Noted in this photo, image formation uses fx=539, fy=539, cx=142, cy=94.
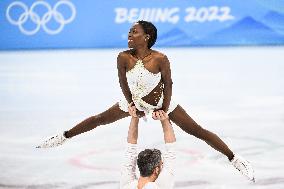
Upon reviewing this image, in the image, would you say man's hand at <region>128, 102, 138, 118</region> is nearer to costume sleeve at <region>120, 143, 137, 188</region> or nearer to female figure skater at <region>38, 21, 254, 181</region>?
female figure skater at <region>38, 21, 254, 181</region>

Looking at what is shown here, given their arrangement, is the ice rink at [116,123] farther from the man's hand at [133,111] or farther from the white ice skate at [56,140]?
the man's hand at [133,111]

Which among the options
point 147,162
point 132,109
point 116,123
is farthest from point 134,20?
point 147,162

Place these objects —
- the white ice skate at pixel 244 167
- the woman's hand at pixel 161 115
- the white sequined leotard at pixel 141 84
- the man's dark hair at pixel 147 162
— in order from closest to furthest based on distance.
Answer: the man's dark hair at pixel 147 162
the woman's hand at pixel 161 115
the white sequined leotard at pixel 141 84
the white ice skate at pixel 244 167

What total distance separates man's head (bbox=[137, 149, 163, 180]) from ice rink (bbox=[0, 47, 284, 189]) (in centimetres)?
167

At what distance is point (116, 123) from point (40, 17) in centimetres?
1185

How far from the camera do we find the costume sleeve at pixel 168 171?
3.53 m

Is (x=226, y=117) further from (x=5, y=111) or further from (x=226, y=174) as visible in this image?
(x=5, y=111)

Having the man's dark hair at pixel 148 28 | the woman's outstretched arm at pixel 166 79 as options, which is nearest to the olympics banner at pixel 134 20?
the woman's outstretched arm at pixel 166 79

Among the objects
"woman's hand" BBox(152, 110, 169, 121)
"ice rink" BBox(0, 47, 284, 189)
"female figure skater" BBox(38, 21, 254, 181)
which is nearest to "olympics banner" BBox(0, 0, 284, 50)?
"ice rink" BBox(0, 47, 284, 189)

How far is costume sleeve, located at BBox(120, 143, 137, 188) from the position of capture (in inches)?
147

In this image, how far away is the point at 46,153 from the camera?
6309 mm

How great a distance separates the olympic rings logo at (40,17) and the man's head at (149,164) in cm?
1609

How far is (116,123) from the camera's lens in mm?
8047

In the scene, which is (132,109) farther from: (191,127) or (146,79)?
(191,127)
